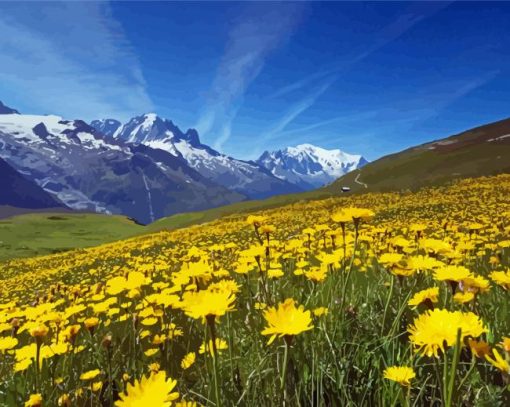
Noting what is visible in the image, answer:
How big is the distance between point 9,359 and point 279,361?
362cm

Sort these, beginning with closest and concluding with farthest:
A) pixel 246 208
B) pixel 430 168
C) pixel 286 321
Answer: pixel 286 321
pixel 246 208
pixel 430 168

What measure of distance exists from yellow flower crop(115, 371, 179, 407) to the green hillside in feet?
151

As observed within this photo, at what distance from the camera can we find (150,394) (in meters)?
1.52

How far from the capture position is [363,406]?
2.25 meters

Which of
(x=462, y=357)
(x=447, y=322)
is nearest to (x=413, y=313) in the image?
(x=462, y=357)

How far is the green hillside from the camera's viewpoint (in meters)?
51.0

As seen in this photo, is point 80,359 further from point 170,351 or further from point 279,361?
point 279,361

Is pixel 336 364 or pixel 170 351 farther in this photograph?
pixel 170 351

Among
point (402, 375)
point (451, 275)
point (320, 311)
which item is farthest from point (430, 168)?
point (402, 375)

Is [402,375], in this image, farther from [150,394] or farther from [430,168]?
[430,168]

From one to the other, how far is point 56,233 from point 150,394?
259ft

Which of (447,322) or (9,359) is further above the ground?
(447,322)

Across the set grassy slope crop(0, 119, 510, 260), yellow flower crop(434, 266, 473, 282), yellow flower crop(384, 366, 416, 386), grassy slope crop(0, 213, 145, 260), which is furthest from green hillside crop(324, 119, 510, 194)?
yellow flower crop(384, 366, 416, 386)

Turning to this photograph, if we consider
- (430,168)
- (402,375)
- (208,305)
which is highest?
(430,168)
